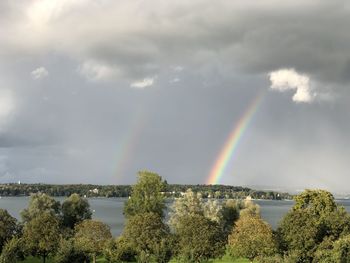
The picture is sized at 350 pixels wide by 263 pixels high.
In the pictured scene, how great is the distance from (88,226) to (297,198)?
3093 cm

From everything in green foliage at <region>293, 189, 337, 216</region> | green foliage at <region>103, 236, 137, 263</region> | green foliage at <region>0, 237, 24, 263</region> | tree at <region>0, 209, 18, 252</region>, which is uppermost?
green foliage at <region>293, 189, 337, 216</region>

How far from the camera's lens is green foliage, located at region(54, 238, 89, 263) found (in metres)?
52.3

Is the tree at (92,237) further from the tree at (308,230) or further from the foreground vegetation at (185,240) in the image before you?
the tree at (308,230)

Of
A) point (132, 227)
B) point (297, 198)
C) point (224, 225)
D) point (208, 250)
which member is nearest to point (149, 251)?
point (132, 227)

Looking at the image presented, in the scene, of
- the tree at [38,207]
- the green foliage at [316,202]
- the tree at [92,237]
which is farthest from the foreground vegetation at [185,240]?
the tree at [38,207]

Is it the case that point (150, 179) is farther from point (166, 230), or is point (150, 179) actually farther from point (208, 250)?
point (208, 250)

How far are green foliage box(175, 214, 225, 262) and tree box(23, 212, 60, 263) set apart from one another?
1515 cm

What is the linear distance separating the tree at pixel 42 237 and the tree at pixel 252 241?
21.9 metres

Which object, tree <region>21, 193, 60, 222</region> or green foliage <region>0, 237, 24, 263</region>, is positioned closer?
green foliage <region>0, 237, 24, 263</region>

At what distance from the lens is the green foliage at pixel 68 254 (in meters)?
52.3

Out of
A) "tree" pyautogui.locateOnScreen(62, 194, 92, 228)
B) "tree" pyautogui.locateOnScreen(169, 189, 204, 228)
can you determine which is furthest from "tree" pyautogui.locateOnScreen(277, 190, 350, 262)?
"tree" pyautogui.locateOnScreen(62, 194, 92, 228)

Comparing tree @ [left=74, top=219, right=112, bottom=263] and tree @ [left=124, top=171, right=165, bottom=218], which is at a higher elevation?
tree @ [left=124, top=171, right=165, bottom=218]

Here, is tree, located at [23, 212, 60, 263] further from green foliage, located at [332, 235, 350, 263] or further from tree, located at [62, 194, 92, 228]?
green foliage, located at [332, 235, 350, 263]

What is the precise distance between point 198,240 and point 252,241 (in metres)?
6.55
